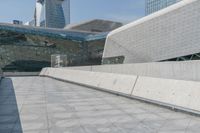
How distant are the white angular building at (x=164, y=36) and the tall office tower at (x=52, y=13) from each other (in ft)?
313

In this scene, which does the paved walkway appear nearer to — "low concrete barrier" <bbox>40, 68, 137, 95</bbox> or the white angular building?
"low concrete barrier" <bbox>40, 68, 137, 95</bbox>

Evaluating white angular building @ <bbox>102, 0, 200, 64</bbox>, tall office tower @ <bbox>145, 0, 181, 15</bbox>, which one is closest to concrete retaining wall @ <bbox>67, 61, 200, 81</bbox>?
white angular building @ <bbox>102, 0, 200, 64</bbox>

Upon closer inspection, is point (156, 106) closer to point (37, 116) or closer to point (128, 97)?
point (128, 97)

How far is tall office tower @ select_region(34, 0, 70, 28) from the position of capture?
14112 cm

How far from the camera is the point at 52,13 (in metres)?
144

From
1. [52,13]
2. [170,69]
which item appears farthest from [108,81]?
[52,13]

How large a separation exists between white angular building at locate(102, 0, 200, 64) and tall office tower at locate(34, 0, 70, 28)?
9543cm

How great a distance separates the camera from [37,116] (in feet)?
26.0

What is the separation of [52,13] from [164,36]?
4456 inches

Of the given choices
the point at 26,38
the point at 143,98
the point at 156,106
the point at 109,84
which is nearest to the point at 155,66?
the point at 109,84

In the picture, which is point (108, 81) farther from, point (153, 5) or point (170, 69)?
point (153, 5)

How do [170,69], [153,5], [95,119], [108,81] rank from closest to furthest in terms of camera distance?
[95,119]
[170,69]
[108,81]
[153,5]

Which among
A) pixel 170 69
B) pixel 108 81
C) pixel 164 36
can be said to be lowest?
pixel 108 81

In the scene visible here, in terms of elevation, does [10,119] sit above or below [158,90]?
below
